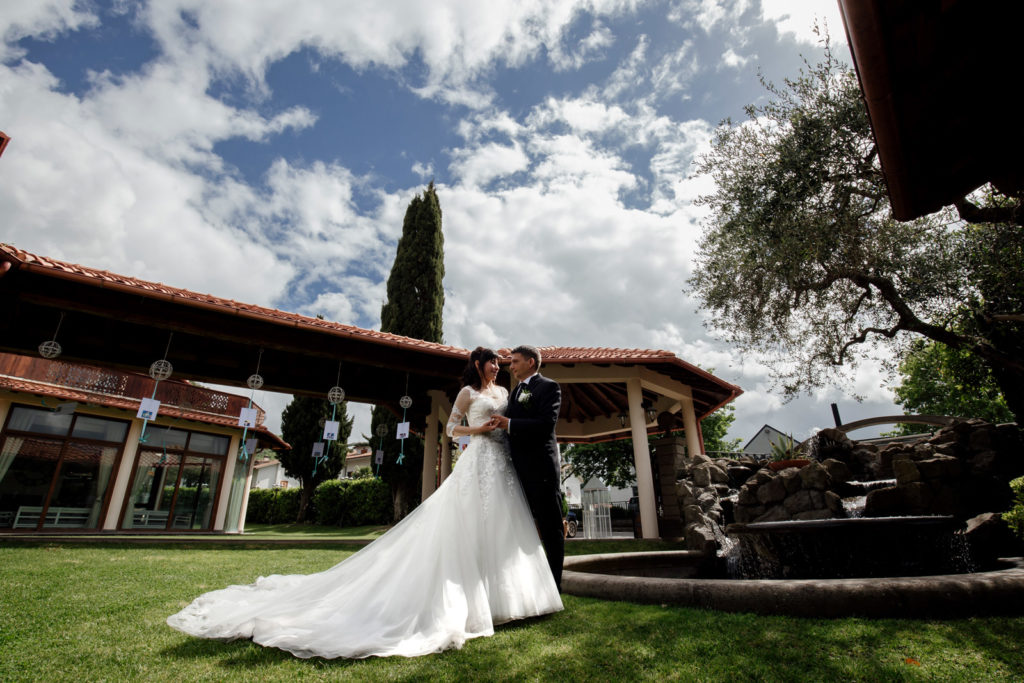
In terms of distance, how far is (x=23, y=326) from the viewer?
8609mm

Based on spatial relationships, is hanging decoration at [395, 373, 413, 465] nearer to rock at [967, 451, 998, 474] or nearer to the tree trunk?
rock at [967, 451, 998, 474]

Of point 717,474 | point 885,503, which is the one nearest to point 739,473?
point 717,474

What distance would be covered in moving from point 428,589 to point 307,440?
2326cm

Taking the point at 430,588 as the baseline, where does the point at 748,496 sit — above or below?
above

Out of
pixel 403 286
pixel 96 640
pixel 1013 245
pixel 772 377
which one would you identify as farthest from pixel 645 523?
pixel 403 286

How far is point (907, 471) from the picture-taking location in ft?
18.1

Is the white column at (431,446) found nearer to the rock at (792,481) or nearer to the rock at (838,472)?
the rock at (792,481)

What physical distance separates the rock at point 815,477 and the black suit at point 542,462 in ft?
15.7

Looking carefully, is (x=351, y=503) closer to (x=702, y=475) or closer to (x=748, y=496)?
(x=702, y=475)

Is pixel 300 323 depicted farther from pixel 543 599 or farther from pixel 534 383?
pixel 543 599

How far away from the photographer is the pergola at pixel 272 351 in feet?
24.7

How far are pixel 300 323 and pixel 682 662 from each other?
8.03 meters

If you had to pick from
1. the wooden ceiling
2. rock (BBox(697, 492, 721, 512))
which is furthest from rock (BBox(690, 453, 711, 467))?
the wooden ceiling

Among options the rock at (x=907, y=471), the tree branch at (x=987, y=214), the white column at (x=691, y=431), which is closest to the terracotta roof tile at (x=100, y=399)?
the white column at (x=691, y=431)
